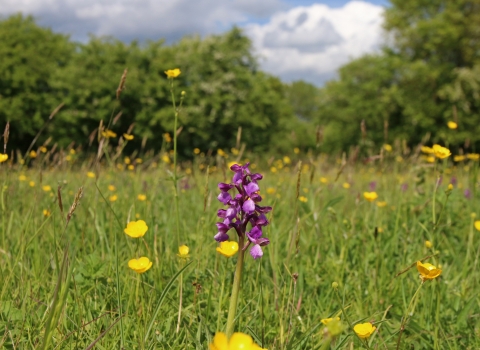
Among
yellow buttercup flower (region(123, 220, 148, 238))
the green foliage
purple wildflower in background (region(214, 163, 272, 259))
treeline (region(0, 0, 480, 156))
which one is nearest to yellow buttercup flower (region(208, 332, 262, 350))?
purple wildflower in background (region(214, 163, 272, 259))

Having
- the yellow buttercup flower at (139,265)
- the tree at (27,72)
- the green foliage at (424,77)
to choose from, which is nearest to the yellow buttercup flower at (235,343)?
the yellow buttercup flower at (139,265)

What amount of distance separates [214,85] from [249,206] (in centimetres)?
2362

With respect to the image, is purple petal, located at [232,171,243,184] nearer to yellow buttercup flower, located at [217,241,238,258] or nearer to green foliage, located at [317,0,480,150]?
yellow buttercup flower, located at [217,241,238,258]

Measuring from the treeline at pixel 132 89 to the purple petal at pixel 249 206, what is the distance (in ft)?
68.4

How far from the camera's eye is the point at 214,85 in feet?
79.8

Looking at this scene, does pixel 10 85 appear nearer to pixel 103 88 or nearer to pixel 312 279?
pixel 103 88

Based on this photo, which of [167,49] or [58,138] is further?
[167,49]

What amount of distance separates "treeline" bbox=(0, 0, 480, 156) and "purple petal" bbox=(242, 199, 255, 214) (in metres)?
21.7

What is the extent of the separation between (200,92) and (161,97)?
6.79ft

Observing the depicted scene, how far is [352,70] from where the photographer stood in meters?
29.4

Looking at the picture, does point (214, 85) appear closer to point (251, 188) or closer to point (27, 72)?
point (27, 72)

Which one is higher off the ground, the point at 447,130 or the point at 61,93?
the point at 61,93

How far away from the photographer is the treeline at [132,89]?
907 inches

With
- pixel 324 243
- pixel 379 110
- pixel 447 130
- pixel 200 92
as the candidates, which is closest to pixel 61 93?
pixel 200 92
